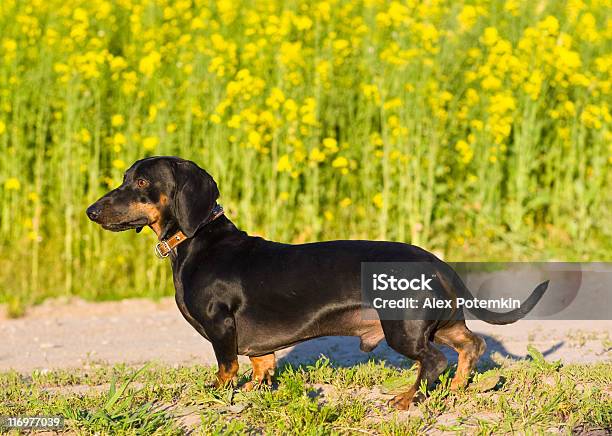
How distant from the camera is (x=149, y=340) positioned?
7059 mm

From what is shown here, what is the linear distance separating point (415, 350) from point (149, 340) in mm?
3107

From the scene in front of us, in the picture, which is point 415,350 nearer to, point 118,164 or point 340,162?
point 340,162

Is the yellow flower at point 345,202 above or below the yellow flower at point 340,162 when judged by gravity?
below

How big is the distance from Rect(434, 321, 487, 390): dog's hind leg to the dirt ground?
1.11 meters

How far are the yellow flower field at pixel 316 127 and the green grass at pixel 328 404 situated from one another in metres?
3.82

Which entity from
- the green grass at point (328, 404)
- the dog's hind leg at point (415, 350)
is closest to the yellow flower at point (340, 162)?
the green grass at point (328, 404)

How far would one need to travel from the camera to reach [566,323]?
7152mm

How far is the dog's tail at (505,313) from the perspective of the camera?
4648 millimetres

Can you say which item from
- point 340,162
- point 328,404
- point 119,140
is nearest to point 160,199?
point 328,404

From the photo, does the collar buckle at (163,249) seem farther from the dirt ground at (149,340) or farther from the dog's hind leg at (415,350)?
the dirt ground at (149,340)

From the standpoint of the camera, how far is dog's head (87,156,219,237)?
475cm

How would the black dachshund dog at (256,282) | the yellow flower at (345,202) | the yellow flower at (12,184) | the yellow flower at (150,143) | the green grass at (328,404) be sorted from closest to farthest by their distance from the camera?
the green grass at (328,404) < the black dachshund dog at (256,282) < the yellow flower at (150,143) < the yellow flower at (12,184) < the yellow flower at (345,202)

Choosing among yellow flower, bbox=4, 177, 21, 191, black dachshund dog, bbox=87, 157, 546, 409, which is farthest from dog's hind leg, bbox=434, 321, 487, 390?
yellow flower, bbox=4, 177, 21, 191

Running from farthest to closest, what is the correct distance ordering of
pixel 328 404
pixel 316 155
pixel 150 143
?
pixel 316 155
pixel 150 143
pixel 328 404
